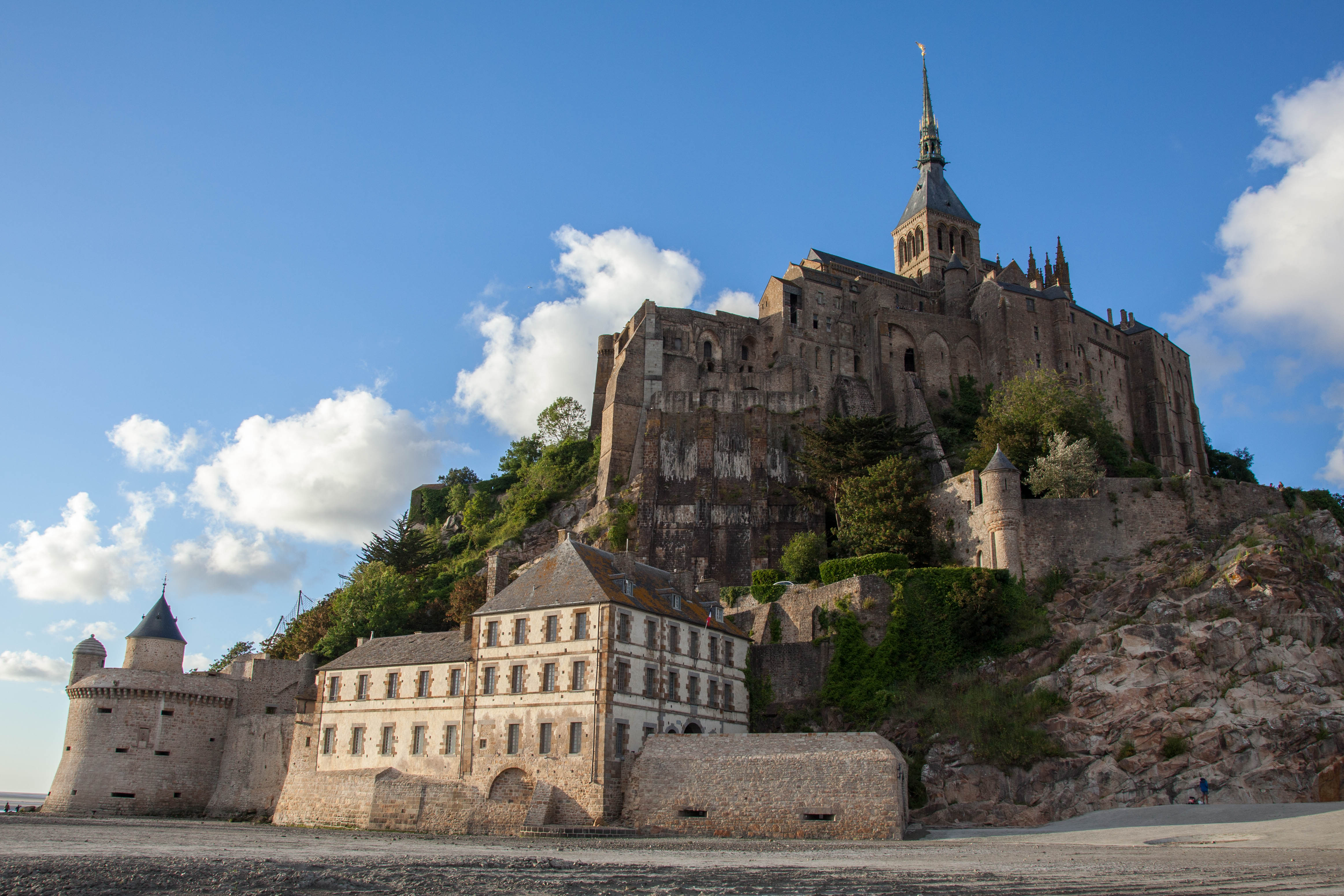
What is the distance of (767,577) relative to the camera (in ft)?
161

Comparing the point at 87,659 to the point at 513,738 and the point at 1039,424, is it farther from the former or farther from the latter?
the point at 1039,424

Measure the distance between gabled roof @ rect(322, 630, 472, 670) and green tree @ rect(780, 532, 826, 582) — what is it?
16.0 m

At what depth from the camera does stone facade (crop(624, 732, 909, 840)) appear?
30.5 meters

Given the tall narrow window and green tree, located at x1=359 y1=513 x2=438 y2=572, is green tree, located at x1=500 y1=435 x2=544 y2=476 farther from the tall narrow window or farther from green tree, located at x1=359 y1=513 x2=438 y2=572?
the tall narrow window

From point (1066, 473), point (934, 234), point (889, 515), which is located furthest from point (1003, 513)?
point (934, 234)

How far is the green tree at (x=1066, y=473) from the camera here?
45.8 meters

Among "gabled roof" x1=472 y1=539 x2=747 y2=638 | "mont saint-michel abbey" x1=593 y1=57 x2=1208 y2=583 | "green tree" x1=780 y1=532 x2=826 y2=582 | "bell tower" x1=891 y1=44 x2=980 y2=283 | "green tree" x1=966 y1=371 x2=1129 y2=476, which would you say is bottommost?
"gabled roof" x1=472 y1=539 x2=747 y2=638

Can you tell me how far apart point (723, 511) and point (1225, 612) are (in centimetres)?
2599

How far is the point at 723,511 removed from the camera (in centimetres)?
5784

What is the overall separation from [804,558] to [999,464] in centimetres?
973

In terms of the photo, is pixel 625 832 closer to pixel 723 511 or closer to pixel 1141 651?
pixel 1141 651

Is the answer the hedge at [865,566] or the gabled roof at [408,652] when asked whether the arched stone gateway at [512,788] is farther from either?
the hedge at [865,566]

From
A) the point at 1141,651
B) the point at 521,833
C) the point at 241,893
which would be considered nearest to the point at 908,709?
the point at 1141,651

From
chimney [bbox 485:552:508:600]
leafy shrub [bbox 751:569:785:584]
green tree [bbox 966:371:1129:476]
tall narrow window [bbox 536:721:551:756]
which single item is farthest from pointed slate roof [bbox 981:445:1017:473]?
chimney [bbox 485:552:508:600]
